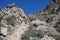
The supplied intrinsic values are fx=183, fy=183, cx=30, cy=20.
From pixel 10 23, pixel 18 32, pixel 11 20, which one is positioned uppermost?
pixel 11 20

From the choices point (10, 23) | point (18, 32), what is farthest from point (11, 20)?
point (18, 32)

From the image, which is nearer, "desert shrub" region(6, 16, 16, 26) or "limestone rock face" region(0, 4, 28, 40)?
"limestone rock face" region(0, 4, 28, 40)

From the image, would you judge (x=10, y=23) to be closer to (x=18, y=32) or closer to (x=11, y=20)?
(x=11, y=20)

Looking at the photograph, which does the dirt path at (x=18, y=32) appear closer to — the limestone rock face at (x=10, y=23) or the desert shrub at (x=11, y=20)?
the limestone rock face at (x=10, y=23)

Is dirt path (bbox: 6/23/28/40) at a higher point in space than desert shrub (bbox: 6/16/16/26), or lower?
lower

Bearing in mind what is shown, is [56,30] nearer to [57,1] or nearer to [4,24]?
[4,24]

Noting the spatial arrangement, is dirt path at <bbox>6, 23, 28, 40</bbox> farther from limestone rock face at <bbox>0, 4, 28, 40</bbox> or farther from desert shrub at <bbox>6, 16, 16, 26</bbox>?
desert shrub at <bbox>6, 16, 16, 26</bbox>

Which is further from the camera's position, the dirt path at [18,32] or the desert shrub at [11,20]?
the desert shrub at [11,20]

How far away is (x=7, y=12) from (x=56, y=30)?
8525 mm

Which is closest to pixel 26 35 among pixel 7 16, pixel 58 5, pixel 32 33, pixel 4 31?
pixel 32 33

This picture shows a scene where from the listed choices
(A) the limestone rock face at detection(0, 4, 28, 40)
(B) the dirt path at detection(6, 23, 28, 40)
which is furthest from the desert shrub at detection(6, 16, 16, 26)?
(B) the dirt path at detection(6, 23, 28, 40)

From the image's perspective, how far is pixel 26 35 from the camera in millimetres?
24047

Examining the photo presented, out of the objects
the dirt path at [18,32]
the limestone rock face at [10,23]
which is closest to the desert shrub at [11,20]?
the limestone rock face at [10,23]

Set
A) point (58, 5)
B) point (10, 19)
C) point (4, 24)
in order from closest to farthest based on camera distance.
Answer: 1. point (4, 24)
2. point (10, 19)
3. point (58, 5)
